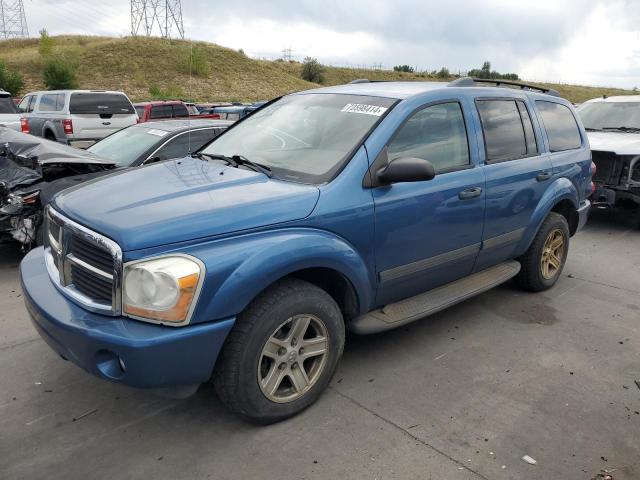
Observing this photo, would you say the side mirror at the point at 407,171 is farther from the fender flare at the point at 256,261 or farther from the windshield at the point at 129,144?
the windshield at the point at 129,144

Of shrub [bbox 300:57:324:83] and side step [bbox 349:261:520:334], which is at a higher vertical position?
shrub [bbox 300:57:324:83]

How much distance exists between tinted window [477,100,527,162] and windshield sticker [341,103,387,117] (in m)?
0.97

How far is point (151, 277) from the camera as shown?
7.76 feet

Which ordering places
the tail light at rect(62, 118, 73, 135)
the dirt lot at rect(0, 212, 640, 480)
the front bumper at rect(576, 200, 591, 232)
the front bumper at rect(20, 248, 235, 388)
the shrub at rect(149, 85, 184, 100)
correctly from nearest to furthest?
the front bumper at rect(20, 248, 235, 388) → the dirt lot at rect(0, 212, 640, 480) → the front bumper at rect(576, 200, 591, 232) → the tail light at rect(62, 118, 73, 135) → the shrub at rect(149, 85, 184, 100)

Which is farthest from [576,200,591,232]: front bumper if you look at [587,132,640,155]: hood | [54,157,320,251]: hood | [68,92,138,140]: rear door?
[68,92,138,140]: rear door

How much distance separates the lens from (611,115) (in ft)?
29.2

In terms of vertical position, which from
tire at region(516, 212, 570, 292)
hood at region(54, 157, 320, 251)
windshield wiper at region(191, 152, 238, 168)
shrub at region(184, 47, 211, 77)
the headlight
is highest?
shrub at region(184, 47, 211, 77)

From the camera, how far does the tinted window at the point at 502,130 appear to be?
398 cm

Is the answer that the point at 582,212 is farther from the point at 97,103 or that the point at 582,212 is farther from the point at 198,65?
the point at 198,65

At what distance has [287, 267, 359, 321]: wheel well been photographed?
9.95ft

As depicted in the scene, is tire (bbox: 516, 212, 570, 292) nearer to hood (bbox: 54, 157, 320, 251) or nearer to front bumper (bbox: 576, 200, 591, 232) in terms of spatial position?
front bumper (bbox: 576, 200, 591, 232)

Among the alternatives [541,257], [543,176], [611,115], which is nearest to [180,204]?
[543,176]

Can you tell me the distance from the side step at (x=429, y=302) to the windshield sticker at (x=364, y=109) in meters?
1.27

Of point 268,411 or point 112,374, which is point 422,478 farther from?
point 112,374
